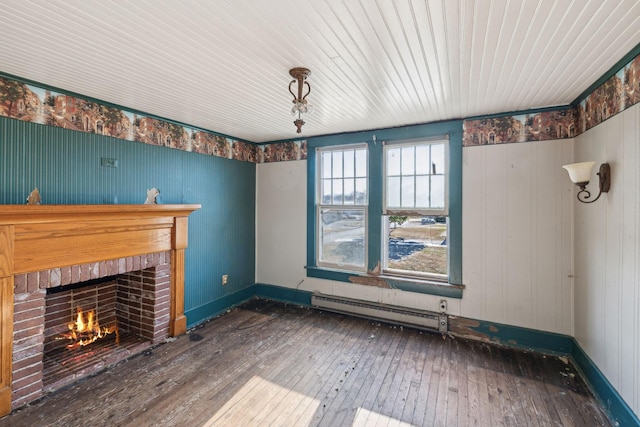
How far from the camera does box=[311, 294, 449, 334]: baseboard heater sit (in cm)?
346

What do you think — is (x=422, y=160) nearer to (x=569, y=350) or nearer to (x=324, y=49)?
(x=324, y=49)

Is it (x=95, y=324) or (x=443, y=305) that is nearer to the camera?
(x=95, y=324)

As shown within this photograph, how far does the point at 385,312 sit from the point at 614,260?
2.27 meters

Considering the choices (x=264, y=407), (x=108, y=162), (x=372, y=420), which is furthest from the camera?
(x=108, y=162)

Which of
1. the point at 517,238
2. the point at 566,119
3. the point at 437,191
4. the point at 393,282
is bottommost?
the point at 393,282

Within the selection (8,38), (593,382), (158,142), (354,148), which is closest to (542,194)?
(593,382)

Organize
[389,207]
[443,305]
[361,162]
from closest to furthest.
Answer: [443,305]
[389,207]
[361,162]

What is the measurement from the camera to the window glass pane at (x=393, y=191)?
3.80 m

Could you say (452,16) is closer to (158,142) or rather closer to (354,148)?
(354,148)

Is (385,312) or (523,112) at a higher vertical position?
(523,112)

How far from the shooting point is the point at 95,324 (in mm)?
3137

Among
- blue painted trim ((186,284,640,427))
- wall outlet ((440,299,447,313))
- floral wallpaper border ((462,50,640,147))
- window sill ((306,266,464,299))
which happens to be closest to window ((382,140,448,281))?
window sill ((306,266,464,299))

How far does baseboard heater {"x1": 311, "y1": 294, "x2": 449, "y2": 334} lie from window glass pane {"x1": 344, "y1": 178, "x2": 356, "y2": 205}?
135 cm

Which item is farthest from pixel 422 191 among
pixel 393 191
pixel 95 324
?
pixel 95 324
